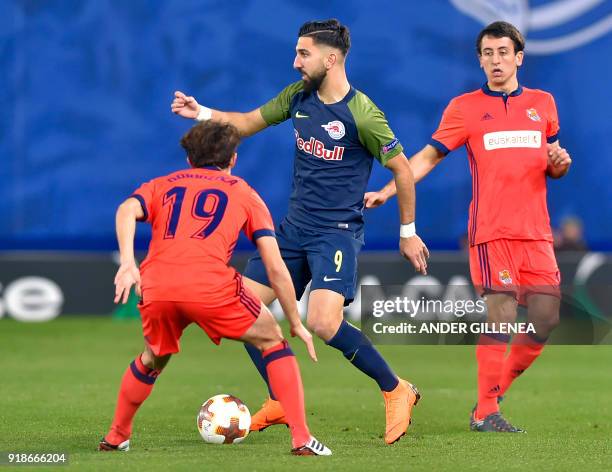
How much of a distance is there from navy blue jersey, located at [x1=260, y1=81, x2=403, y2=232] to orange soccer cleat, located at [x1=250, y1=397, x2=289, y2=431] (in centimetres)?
116

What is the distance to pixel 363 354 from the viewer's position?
7.73 metres

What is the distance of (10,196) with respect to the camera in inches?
744

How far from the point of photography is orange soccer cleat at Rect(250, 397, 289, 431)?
25.8 ft

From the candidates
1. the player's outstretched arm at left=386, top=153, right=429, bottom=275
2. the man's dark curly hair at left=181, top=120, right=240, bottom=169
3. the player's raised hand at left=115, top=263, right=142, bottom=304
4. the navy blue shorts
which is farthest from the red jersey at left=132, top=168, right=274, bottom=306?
the player's outstretched arm at left=386, top=153, right=429, bottom=275

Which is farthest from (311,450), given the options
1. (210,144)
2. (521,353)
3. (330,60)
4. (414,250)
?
(330,60)

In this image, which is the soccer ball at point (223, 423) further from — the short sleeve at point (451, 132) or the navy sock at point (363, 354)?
the short sleeve at point (451, 132)

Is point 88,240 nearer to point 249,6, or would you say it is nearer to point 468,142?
point 249,6

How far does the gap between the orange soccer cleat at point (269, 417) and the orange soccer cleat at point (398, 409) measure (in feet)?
2.20

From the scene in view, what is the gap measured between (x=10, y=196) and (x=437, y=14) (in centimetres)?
696

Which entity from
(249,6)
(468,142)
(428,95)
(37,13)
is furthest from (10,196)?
(468,142)

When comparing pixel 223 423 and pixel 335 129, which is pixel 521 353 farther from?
pixel 223 423

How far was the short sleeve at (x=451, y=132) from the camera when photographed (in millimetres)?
8461

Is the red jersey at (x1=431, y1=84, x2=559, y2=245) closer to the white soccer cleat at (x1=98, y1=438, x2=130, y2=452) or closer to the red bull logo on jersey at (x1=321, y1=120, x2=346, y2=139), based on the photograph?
the red bull logo on jersey at (x1=321, y1=120, x2=346, y2=139)

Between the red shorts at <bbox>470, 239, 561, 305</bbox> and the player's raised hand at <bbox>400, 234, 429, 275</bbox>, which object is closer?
the player's raised hand at <bbox>400, 234, 429, 275</bbox>
